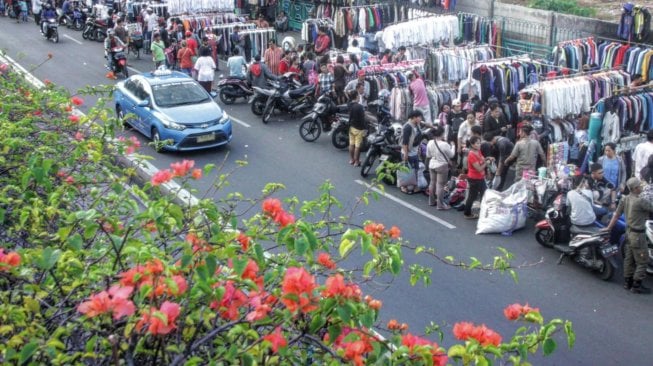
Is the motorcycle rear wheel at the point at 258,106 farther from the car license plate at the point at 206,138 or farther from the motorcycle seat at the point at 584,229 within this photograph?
the motorcycle seat at the point at 584,229

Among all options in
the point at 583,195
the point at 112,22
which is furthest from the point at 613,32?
the point at 112,22

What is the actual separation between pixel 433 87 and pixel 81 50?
15.0m

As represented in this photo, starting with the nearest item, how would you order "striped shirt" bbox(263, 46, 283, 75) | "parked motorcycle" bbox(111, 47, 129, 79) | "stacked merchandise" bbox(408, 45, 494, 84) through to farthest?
"stacked merchandise" bbox(408, 45, 494, 84)
"striped shirt" bbox(263, 46, 283, 75)
"parked motorcycle" bbox(111, 47, 129, 79)

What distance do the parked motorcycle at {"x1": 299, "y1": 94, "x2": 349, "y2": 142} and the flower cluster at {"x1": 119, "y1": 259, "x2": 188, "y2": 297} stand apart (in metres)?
13.2

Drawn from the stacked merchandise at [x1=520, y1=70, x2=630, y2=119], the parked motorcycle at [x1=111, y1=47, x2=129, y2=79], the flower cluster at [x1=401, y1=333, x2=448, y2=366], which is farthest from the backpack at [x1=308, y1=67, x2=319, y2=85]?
the flower cluster at [x1=401, y1=333, x2=448, y2=366]

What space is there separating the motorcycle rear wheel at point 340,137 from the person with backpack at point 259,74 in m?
3.52

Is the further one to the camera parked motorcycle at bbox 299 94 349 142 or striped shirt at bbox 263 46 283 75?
striped shirt at bbox 263 46 283 75

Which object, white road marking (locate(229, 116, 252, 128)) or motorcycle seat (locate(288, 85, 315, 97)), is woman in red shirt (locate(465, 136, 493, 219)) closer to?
motorcycle seat (locate(288, 85, 315, 97))

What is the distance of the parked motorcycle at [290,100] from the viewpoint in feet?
59.4

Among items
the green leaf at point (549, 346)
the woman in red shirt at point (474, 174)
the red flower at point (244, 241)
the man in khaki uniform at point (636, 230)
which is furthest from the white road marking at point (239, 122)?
the green leaf at point (549, 346)

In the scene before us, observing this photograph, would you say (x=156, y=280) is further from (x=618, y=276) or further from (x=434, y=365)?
(x=618, y=276)

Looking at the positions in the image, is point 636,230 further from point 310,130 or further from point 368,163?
point 310,130

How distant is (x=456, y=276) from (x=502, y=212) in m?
1.87

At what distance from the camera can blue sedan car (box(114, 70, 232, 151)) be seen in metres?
15.7
